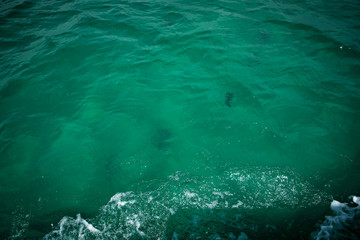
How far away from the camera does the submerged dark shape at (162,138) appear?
5478mm

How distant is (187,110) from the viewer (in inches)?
246

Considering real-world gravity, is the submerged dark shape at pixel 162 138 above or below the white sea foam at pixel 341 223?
above

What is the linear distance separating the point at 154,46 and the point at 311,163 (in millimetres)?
7624

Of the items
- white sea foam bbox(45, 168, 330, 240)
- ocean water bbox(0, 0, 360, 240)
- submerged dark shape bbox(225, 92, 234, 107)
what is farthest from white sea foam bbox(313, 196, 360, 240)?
submerged dark shape bbox(225, 92, 234, 107)

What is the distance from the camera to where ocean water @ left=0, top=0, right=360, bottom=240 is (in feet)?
13.5

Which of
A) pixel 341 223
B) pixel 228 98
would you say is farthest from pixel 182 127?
pixel 341 223

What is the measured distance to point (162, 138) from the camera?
18.4 feet

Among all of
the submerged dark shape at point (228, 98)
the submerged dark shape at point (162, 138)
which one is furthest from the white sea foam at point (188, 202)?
the submerged dark shape at point (228, 98)

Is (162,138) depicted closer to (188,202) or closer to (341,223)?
(188,202)

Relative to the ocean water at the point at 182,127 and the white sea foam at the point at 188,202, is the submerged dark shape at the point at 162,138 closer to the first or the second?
Result: the ocean water at the point at 182,127

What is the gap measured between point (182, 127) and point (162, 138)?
77 centimetres

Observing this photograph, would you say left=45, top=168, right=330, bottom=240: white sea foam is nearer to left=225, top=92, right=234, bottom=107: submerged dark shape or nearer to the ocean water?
the ocean water

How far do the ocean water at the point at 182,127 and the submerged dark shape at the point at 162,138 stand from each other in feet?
0.11

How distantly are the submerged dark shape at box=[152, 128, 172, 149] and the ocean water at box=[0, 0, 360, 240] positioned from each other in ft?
0.11
